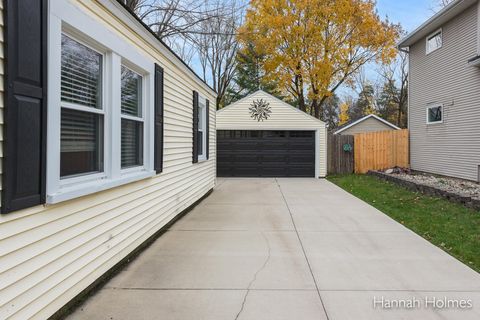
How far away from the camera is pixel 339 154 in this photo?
51.5ft

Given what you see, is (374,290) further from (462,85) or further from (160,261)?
(462,85)

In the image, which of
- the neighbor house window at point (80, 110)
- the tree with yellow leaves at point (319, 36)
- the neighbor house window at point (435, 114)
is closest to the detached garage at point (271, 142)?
the neighbor house window at point (435, 114)

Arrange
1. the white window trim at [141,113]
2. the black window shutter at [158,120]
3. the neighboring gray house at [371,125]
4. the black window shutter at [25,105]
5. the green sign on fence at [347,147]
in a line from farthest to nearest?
the neighboring gray house at [371,125] < the green sign on fence at [347,147] < the black window shutter at [158,120] < the white window trim at [141,113] < the black window shutter at [25,105]

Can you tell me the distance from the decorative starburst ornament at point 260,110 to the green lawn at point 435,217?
18.0 ft

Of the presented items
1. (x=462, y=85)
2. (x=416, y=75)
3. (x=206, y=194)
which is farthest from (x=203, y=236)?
(x=416, y=75)

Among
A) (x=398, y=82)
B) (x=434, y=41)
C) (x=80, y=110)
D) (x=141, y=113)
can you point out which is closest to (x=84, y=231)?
(x=80, y=110)

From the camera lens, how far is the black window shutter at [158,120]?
518 centimetres

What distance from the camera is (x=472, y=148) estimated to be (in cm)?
1054

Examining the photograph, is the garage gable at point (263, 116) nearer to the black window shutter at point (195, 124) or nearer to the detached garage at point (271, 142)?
the detached garage at point (271, 142)

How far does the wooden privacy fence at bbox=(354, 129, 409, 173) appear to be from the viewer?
1497 centimetres

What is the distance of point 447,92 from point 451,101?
0.43 metres

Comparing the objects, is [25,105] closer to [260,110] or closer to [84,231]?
[84,231]

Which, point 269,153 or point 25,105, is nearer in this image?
point 25,105

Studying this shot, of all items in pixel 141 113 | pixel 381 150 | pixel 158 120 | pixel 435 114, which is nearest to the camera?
pixel 141 113
